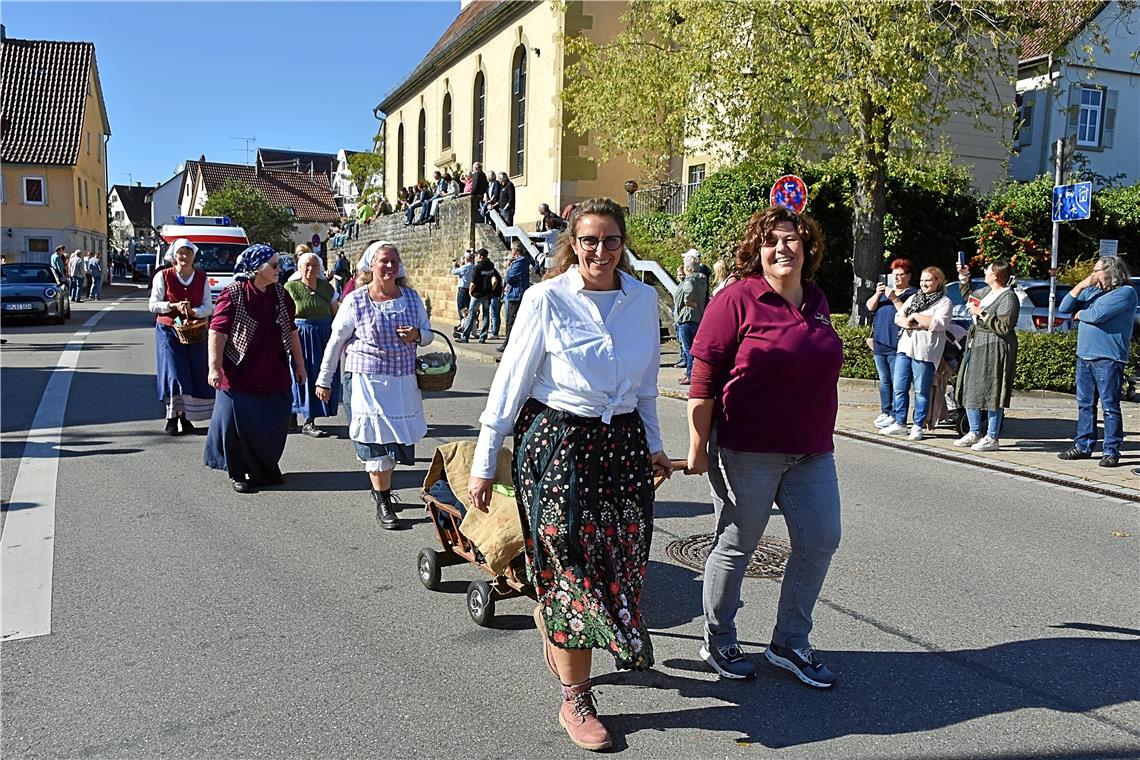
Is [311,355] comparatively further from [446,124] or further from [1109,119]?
[446,124]

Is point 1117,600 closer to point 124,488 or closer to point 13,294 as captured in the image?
point 124,488

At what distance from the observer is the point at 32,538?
6.19m

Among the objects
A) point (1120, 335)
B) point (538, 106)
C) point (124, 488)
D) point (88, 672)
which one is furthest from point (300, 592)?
point (538, 106)

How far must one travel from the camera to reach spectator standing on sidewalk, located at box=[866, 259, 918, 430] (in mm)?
9969

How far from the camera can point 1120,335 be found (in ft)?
29.0

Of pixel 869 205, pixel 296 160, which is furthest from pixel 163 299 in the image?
pixel 296 160

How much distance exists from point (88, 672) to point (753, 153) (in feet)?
49.6

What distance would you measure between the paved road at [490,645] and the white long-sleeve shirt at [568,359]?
1.11m

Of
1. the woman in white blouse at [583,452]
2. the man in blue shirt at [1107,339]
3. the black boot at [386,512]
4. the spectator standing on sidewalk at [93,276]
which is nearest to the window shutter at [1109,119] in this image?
the man in blue shirt at [1107,339]

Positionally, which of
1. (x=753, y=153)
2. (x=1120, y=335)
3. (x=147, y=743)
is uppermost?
(x=753, y=153)

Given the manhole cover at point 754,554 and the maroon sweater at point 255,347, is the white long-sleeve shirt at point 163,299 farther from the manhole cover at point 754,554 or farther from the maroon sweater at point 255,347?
the manhole cover at point 754,554

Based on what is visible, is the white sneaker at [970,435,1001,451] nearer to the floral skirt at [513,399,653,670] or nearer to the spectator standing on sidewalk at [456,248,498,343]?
the floral skirt at [513,399,653,670]

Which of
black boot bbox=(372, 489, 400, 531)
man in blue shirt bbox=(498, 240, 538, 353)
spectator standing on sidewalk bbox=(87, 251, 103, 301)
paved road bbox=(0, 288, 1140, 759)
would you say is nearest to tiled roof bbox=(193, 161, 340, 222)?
spectator standing on sidewalk bbox=(87, 251, 103, 301)

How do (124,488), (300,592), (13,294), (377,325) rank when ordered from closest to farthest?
(300,592), (377,325), (124,488), (13,294)
